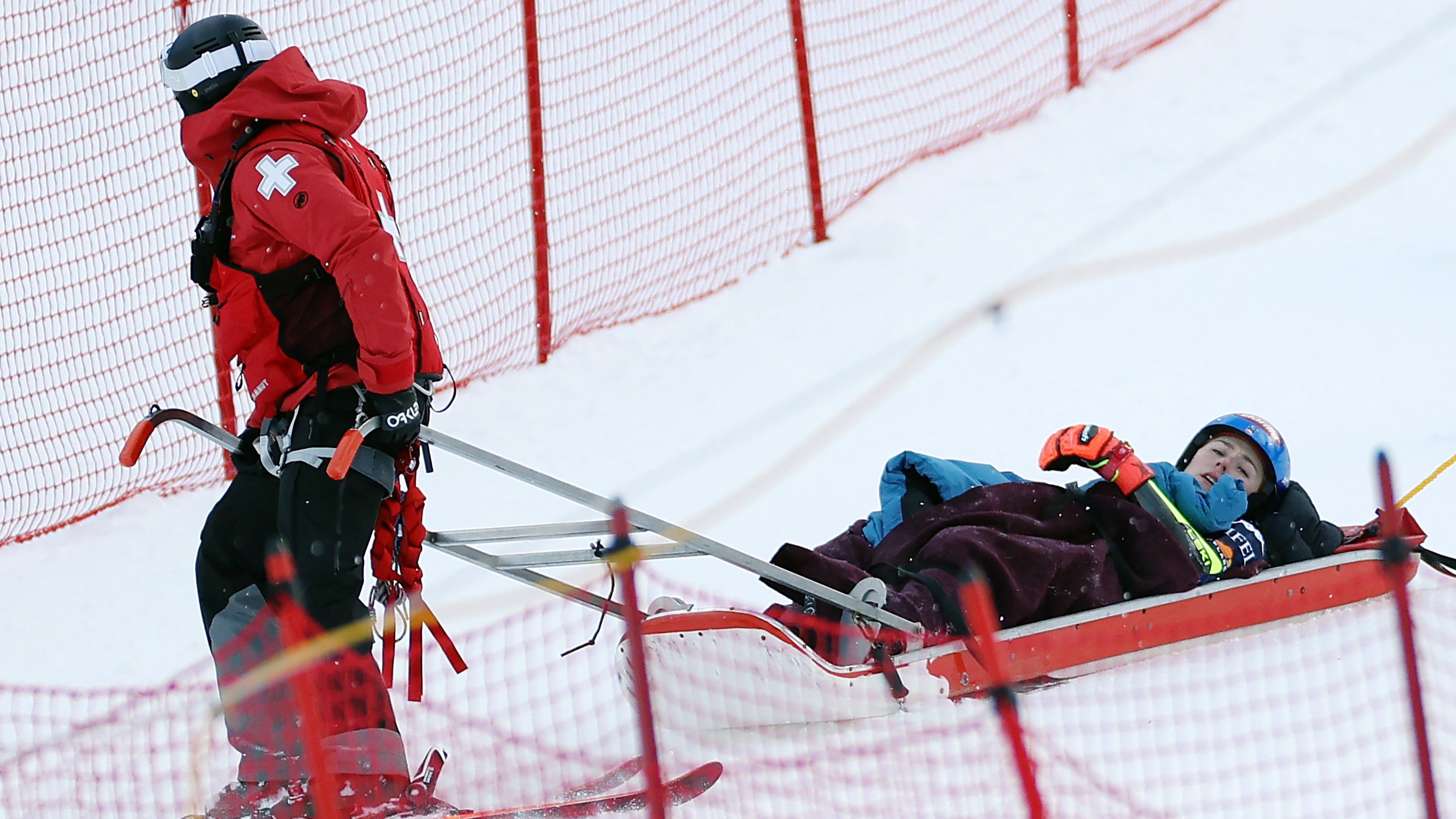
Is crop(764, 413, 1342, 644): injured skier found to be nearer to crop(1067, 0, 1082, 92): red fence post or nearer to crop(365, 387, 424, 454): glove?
crop(365, 387, 424, 454): glove

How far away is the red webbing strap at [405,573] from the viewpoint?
3.96m

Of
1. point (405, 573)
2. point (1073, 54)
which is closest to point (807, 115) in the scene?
point (1073, 54)

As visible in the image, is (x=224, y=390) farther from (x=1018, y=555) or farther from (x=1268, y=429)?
(x=1268, y=429)

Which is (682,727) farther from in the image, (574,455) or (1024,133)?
(1024,133)

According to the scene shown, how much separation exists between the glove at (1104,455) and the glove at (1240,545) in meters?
0.31

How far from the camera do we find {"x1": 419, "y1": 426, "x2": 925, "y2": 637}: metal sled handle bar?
379 cm

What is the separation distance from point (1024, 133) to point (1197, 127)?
989 millimetres

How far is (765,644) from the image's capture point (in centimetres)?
403

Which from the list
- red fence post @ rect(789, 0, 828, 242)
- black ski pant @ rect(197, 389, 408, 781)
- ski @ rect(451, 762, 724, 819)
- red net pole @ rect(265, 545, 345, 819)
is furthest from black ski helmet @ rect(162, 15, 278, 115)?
red fence post @ rect(789, 0, 828, 242)

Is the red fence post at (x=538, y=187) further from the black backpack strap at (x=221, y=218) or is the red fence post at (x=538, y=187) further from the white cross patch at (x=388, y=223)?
the black backpack strap at (x=221, y=218)

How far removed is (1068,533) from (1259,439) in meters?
0.85

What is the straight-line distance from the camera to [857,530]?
4.89 metres

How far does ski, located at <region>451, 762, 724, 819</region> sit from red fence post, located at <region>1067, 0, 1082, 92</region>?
22.7 ft

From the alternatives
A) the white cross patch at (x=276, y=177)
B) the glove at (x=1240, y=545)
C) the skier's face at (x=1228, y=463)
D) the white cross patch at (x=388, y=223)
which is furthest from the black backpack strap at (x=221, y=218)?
the skier's face at (x=1228, y=463)
